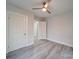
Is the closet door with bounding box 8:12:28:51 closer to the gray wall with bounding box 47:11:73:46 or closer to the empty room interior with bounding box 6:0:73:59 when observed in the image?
the empty room interior with bounding box 6:0:73:59

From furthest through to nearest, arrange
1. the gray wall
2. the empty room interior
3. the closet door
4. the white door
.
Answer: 1. the white door
2. the gray wall
3. the closet door
4. the empty room interior

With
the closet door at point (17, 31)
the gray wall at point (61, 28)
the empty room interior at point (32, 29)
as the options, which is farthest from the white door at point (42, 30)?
the closet door at point (17, 31)

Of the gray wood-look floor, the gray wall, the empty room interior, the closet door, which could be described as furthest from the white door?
the gray wood-look floor

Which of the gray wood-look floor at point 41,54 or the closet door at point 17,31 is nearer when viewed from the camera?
the gray wood-look floor at point 41,54

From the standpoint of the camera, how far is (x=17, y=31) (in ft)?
14.9

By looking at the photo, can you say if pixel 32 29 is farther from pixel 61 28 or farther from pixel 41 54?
pixel 41 54

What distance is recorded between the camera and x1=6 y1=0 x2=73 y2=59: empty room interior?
364 cm

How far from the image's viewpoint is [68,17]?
17.8 feet

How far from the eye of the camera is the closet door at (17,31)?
4.05 m

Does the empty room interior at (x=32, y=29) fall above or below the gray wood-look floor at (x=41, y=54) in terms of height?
above

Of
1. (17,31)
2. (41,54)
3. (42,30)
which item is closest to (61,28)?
(42,30)

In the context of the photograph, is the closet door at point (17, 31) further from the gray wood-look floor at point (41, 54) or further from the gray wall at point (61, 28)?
the gray wall at point (61, 28)
